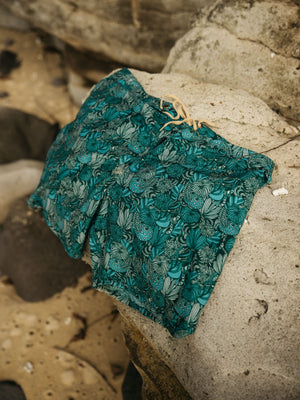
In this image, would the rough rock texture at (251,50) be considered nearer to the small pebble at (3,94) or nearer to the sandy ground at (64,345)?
the sandy ground at (64,345)

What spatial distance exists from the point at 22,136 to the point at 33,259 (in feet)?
6.92

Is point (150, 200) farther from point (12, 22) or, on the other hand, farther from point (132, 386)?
point (12, 22)

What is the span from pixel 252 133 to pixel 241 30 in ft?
3.64

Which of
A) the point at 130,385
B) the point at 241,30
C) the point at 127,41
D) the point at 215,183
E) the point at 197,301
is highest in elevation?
the point at 241,30

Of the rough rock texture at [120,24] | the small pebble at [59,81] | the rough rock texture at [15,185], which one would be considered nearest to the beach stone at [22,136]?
the rough rock texture at [15,185]

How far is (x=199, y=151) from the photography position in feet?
7.22

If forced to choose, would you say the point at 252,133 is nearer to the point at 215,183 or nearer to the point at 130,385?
the point at 215,183

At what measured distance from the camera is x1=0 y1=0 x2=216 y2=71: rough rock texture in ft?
12.4

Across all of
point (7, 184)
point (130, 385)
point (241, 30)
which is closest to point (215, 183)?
point (241, 30)

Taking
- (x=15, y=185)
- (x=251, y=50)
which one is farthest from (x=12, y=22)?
(x=251, y=50)

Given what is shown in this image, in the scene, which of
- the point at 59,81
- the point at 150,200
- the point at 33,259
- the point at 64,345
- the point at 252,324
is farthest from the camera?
the point at 59,81

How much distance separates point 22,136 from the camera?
472cm

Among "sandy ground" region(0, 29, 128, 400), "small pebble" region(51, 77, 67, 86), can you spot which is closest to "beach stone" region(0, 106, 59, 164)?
"small pebble" region(51, 77, 67, 86)

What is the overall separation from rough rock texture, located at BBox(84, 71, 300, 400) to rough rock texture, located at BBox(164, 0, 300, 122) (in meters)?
0.93
